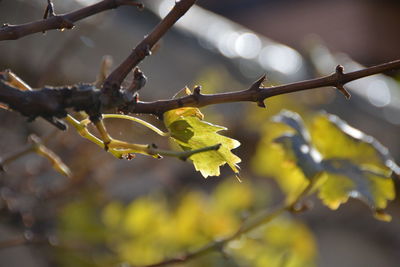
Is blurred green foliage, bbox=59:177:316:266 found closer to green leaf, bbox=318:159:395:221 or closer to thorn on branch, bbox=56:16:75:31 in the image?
green leaf, bbox=318:159:395:221

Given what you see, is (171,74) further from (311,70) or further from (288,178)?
(288,178)

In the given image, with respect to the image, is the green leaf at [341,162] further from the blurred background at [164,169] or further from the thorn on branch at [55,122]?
the thorn on branch at [55,122]

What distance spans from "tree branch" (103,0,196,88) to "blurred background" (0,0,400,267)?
285 millimetres

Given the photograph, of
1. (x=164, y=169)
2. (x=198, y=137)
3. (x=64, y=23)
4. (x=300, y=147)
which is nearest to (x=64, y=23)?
(x=64, y=23)

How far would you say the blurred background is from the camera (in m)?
0.91

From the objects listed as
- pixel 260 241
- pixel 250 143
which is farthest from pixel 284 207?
pixel 250 143

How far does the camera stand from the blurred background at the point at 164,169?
36.0 inches

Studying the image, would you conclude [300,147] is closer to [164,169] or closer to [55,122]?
[55,122]

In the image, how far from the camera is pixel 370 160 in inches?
23.4

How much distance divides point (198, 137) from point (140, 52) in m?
0.08

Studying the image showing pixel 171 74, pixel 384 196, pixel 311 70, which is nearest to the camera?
pixel 384 196

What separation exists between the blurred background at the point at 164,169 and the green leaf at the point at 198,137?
0.83 feet

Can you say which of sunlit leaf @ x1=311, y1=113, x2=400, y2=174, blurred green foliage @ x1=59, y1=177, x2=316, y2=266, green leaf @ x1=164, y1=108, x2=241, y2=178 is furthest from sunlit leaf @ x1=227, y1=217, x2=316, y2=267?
green leaf @ x1=164, y1=108, x2=241, y2=178

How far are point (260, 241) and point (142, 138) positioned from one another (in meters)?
0.27
